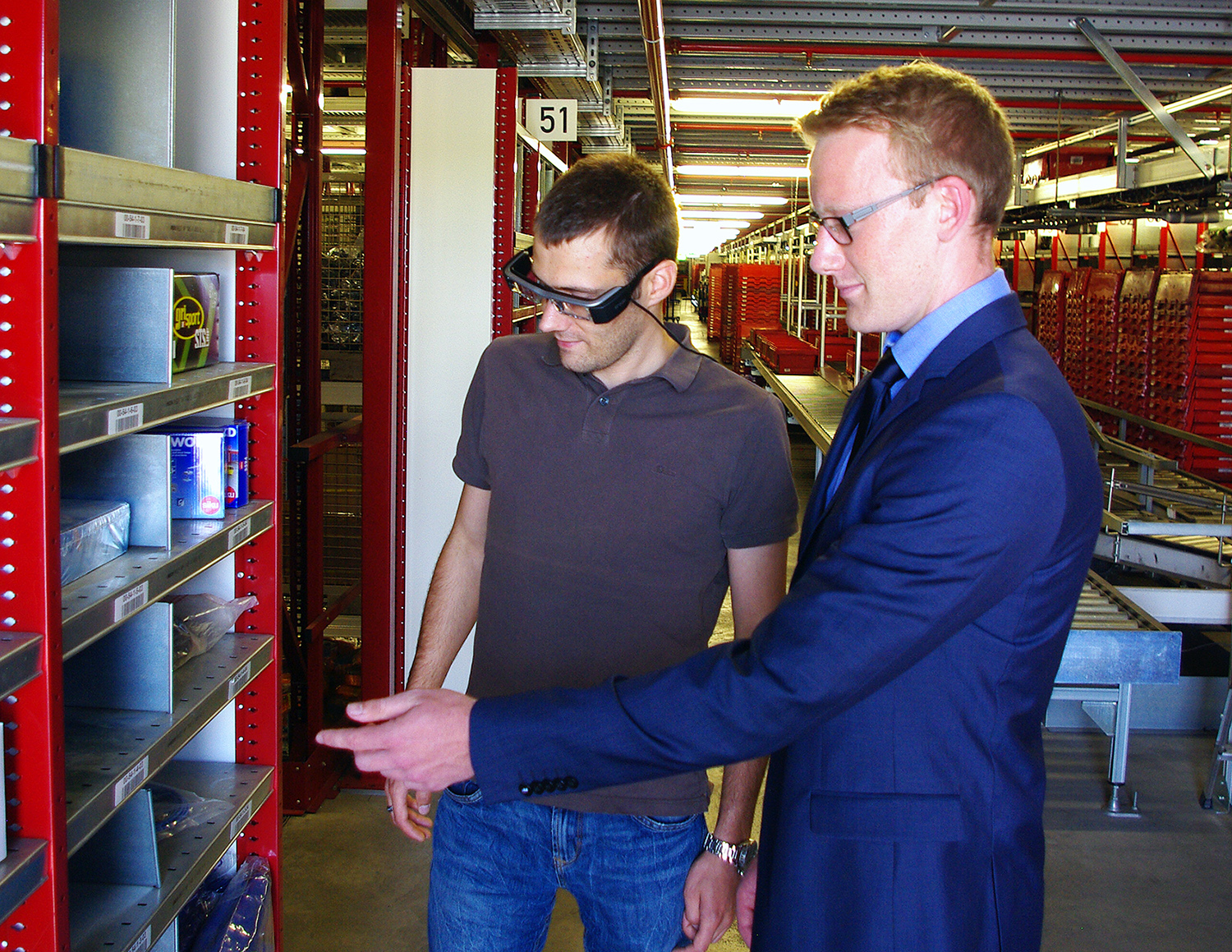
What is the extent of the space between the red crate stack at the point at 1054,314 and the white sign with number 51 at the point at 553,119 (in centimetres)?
948

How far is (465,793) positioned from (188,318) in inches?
40.1

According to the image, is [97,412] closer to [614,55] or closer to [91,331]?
[91,331]

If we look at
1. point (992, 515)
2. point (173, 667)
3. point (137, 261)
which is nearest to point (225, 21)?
point (137, 261)

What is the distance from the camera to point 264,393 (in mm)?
2266

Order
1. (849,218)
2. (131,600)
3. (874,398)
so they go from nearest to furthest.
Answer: (849,218) → (874,398) → (131,600)

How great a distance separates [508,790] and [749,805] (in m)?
0.68

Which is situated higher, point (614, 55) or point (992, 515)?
point (614, 55)

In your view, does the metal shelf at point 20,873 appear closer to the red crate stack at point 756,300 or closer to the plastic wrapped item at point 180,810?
the plastic wrapped item at point 180,810

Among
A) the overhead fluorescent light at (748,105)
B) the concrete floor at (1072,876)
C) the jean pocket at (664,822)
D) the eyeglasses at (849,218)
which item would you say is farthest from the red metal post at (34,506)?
the overhead fluorescent light at (748,105)

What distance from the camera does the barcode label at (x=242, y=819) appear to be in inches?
84.2

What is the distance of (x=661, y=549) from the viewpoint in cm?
185

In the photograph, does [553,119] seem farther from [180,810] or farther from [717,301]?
[717,301]

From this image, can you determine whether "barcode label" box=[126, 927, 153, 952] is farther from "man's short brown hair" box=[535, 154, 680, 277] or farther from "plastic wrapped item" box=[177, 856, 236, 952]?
"man's short brown hair" box=[535, 154, 680, 277]

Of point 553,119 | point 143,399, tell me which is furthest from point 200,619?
point 553,119
